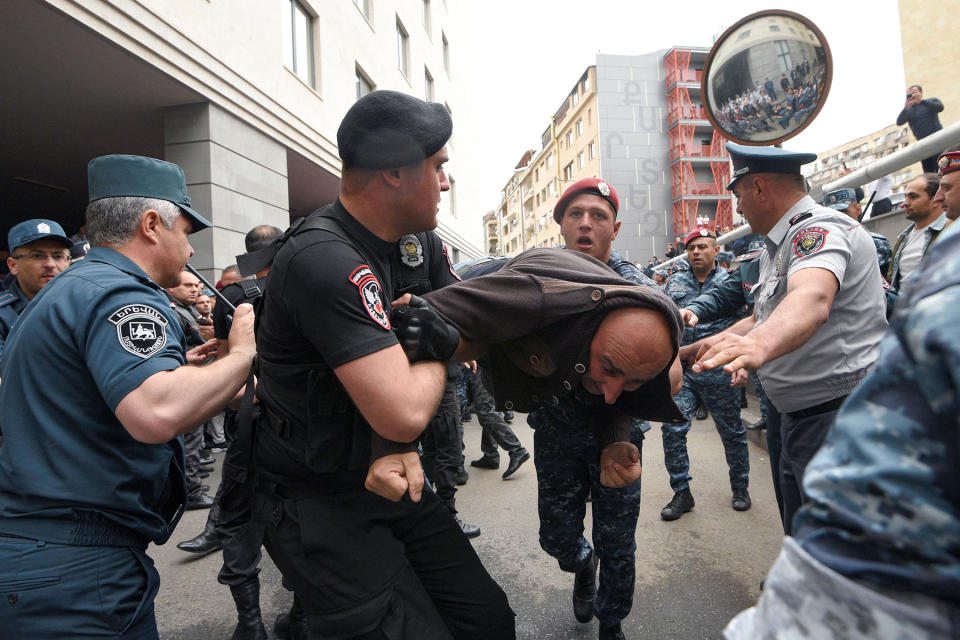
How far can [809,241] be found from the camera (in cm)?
212

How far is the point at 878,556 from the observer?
1.76 feet

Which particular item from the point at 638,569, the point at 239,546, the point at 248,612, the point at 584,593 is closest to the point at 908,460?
the point at 584,593

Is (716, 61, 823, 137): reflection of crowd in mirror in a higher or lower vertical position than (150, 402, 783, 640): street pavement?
higher

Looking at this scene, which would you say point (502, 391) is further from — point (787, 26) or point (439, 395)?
point (787, 26)

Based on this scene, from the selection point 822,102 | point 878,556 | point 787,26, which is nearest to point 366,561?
point 878,556

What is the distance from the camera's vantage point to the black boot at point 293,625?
2.55m

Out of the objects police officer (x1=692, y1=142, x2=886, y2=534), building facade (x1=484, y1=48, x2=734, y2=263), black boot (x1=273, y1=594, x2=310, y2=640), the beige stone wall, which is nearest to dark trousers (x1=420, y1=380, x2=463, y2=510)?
black boot (x1=273, y1=594, x2=310, y2=640)

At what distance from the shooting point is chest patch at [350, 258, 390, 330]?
3.95 feet

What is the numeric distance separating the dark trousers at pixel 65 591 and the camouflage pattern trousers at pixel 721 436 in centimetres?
360

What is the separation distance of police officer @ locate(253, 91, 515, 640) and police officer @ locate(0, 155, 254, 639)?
0.94ft

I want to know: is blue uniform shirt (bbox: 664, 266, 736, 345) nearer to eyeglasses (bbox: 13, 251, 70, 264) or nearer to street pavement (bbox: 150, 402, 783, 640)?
street pavement (bbox: 150, 402, 783, 640)

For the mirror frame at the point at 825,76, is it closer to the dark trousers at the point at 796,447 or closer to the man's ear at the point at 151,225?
the dark trousers at the point at 796,447

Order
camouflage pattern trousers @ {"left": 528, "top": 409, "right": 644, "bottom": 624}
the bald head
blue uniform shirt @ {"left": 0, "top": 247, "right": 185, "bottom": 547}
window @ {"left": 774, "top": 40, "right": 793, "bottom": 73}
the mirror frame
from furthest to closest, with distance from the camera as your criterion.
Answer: window @ {"left": 774, "top": 40, "right": 793, "bottom": 73} → the mirror frame → camouflage pattern trousers @ {"left": 528, "top": 409, "right": 644, "bottom": 624} → the bald head → blue uniform shirt @ {"left": 0, "top": 247, "right": 185, "bottom": 547}

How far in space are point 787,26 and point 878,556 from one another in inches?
169
